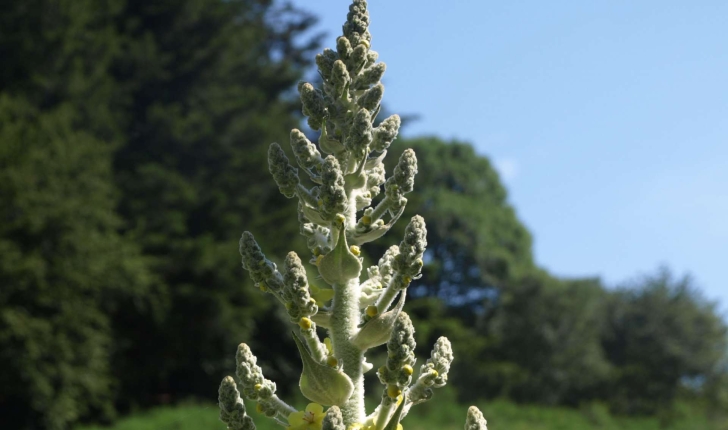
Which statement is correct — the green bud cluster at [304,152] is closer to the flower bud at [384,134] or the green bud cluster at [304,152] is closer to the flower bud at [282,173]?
the flower bud at [282,173]

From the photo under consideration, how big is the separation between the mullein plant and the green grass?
21.6 metres

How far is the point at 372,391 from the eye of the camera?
3584cm

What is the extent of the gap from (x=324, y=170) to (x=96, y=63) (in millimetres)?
39552

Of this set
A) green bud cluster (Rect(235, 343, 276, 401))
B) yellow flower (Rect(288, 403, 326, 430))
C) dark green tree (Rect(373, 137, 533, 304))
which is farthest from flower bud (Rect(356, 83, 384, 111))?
dark green tree (Rect(373, 137, 533, 304))

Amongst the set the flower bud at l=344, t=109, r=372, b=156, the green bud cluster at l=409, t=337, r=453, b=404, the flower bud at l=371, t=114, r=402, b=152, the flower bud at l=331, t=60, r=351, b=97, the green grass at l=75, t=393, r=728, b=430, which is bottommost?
the green bud cluster at l=409, t=337, r=453, b=404

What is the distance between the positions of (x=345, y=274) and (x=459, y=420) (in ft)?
90.0

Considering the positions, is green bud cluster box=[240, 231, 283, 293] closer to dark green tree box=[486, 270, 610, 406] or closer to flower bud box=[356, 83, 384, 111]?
flower bud box=[356, 83, 384, 111]

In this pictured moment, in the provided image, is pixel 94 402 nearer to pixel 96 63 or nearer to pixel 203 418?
pixel 203 418

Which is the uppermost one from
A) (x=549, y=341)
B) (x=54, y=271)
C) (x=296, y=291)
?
(x=549, y=341)

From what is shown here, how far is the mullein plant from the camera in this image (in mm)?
3619

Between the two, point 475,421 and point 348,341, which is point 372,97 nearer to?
point 348,341

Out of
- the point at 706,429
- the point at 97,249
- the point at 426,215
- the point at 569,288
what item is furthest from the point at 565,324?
the point at 97,249

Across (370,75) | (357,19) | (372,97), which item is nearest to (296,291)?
(372,97)

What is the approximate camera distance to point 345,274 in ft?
12.7
